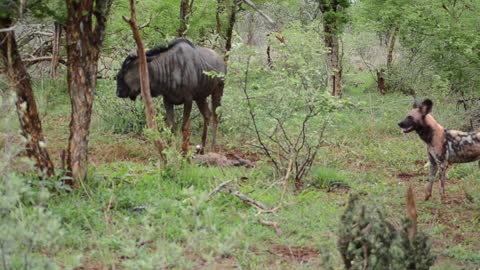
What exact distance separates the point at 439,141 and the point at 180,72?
164 inches

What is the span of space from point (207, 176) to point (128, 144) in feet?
10.1

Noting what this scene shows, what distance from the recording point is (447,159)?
8.72 meters

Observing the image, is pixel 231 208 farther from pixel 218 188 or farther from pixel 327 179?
pixel 327 179

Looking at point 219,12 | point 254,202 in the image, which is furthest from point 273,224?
point 219,12

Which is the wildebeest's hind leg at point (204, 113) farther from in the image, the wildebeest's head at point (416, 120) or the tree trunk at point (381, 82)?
the tree trunk at point (381, 82)

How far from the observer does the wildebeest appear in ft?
33.6

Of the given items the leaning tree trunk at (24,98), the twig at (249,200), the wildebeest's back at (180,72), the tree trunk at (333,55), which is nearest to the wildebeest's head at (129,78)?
the wildebeest's back at (180,72)

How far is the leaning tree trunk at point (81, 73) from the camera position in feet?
23.8

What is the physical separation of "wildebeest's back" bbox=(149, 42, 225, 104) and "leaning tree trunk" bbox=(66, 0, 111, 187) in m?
2.84

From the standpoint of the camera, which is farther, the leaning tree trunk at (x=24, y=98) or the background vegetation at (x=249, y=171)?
the leaning tree trunk at (x=24, y=98)

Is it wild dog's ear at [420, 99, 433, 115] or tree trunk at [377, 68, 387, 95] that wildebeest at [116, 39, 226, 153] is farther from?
tree trunk at [377, 68, 387, 95]

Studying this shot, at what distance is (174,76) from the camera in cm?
1045

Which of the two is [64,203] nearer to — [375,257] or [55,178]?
A: [55,178]

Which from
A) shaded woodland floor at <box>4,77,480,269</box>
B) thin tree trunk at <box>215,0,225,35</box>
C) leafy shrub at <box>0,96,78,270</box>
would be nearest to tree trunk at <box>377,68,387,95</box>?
thin tree trunk at <box>215,0,225,35</box>
